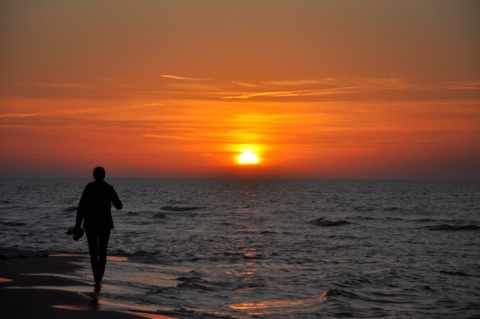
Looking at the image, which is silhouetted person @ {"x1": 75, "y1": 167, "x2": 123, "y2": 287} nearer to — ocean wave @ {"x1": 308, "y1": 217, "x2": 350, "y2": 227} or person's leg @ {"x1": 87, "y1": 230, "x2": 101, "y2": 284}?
person's leg @ {"x1": 87, "y1": 230, "x2": 101, "y2": 284}

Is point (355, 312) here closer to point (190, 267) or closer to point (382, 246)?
point (190, 267)

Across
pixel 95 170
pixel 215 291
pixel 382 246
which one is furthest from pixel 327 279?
pixel 382 246

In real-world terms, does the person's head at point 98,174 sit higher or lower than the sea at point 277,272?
higher

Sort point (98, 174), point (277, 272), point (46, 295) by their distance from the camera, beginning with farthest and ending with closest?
point (277, 272), point (98, 174), point (46, 295)

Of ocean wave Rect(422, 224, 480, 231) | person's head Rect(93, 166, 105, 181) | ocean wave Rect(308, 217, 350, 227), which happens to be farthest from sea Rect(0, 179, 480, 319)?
ocean wave Rect(308, 217, 350, 227)

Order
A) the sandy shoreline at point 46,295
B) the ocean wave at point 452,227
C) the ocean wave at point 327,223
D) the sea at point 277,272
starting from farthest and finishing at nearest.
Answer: the ocean wave at point 327,223, the ocean wave at point 452,227, the sea at point 277,272, the sandy shoreline at point 46,295

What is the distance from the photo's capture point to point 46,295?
32.6 ft

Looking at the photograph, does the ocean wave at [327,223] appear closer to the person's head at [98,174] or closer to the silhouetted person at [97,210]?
the silhouetted person at [97,210]

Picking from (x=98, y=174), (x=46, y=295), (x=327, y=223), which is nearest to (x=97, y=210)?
(x=98, y=174)

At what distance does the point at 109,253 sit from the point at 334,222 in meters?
22.1

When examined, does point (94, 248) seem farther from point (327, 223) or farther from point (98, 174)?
point (327, 223)

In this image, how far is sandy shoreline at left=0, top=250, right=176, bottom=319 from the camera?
8.79 m

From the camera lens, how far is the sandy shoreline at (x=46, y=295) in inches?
346

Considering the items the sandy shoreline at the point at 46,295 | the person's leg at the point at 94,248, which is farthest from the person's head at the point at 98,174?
the sandy shoreline at the point at 46,295
